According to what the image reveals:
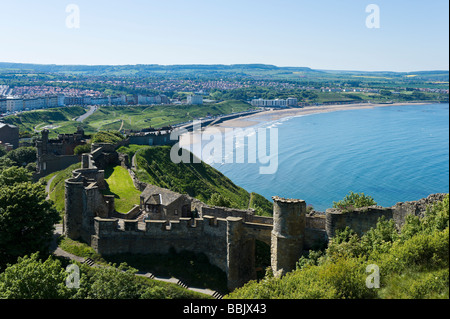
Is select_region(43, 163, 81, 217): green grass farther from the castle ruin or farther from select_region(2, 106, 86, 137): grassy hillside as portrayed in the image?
select_region(2, 106, 86, 137): grassy hillside

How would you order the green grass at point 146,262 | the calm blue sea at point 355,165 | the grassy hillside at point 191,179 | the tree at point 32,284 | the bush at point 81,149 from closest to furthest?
the tree at point 32,284, the green grass at point 146,262, the bush at point 81,149, the grassy hillside at point 191,179, the calm blue sea at point 355,165

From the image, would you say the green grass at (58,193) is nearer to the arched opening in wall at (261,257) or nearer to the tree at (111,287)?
the tree at (111,287)

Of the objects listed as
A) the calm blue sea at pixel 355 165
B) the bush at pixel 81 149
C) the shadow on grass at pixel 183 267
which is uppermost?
the bush at pixel 81 149

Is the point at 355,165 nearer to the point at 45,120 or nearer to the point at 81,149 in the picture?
the point at 81,149

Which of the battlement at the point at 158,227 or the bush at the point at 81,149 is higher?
the bush at the point at 81,149

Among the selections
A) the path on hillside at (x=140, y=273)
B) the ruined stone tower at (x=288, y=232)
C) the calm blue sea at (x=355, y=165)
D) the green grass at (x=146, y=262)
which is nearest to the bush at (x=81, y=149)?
the path on hillside at (x=140, y=273)
